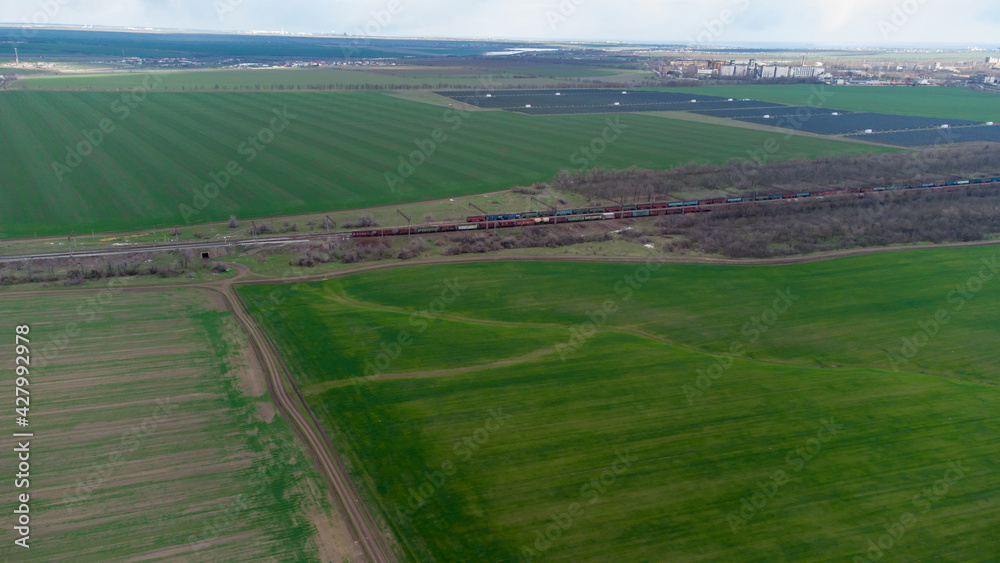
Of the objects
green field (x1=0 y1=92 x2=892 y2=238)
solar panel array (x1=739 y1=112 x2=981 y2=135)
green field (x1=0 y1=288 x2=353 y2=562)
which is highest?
solar panel array (x1=739 y1=112 x2=981 y2=135)

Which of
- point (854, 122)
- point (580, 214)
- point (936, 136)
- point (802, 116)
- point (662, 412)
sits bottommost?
point (662, 412)

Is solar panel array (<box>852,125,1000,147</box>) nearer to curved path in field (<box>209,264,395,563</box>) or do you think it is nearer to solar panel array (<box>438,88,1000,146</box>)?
solar panel array (<box>438,88,1000,146</box>)

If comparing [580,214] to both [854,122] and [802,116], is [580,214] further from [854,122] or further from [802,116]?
[802,116]

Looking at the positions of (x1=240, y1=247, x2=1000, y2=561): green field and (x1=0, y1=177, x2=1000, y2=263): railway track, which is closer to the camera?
(x1=240, y1=247, x2=1000, y2=561): green field

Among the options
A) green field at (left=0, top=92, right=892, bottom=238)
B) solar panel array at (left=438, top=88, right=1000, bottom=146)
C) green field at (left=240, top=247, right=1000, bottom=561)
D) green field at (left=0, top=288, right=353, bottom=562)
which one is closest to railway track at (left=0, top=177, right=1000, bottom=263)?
green field at (left=0, top=92, right=892, bottom=238)

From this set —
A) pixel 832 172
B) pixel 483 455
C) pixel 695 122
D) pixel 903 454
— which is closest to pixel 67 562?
pixel 483 455

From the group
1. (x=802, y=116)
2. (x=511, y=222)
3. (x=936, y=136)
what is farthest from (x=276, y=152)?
(x=936, y=136)
